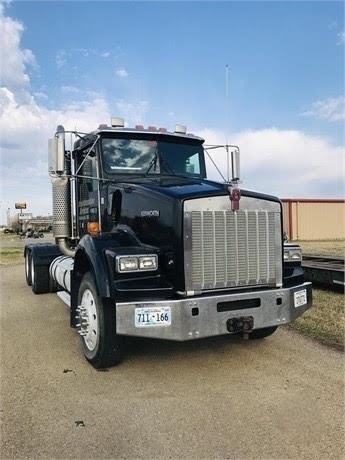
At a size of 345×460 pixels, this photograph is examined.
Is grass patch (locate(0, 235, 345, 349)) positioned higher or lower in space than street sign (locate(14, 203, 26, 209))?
lower

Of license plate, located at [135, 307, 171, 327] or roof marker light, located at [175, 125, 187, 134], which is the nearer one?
license plate, located at [135, 307, 171, 327]

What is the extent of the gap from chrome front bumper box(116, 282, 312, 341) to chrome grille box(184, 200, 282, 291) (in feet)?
0.58

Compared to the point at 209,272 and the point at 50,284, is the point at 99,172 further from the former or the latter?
the point at 50,284

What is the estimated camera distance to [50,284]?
875cm

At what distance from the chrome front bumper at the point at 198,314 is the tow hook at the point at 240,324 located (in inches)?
1.1

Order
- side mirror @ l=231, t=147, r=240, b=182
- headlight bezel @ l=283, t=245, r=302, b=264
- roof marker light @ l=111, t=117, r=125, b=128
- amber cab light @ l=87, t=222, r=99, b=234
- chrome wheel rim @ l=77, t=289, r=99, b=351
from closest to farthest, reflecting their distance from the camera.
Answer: chrome wheel rim @ l=77, t=289, r=99, b=351, headlight bezel @ l=283, t=245, r=302, b=264, amber cab light @ l=87, t=222, r=99, b=234, roof marker light @ l=111, t=117, r=125, b=128, side mirror @ l=231, t=147, r=240, b=182

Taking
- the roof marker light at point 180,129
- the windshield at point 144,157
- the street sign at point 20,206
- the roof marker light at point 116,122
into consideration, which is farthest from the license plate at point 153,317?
the street sign at point 20,206

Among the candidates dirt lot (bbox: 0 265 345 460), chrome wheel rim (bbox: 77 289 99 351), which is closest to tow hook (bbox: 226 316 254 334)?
dirt lot (bbox: 0 265 345 460)

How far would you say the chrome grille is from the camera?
388cm

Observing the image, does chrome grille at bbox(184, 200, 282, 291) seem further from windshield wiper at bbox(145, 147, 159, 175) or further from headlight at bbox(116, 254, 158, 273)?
windshield wiper at bbox(145, 147, 159, 175)

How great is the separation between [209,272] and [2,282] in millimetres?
8690

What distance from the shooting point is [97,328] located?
A: 413 centimetres

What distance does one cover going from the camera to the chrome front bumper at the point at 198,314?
3.66 metres

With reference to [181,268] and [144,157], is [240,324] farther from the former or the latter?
[144,157]
